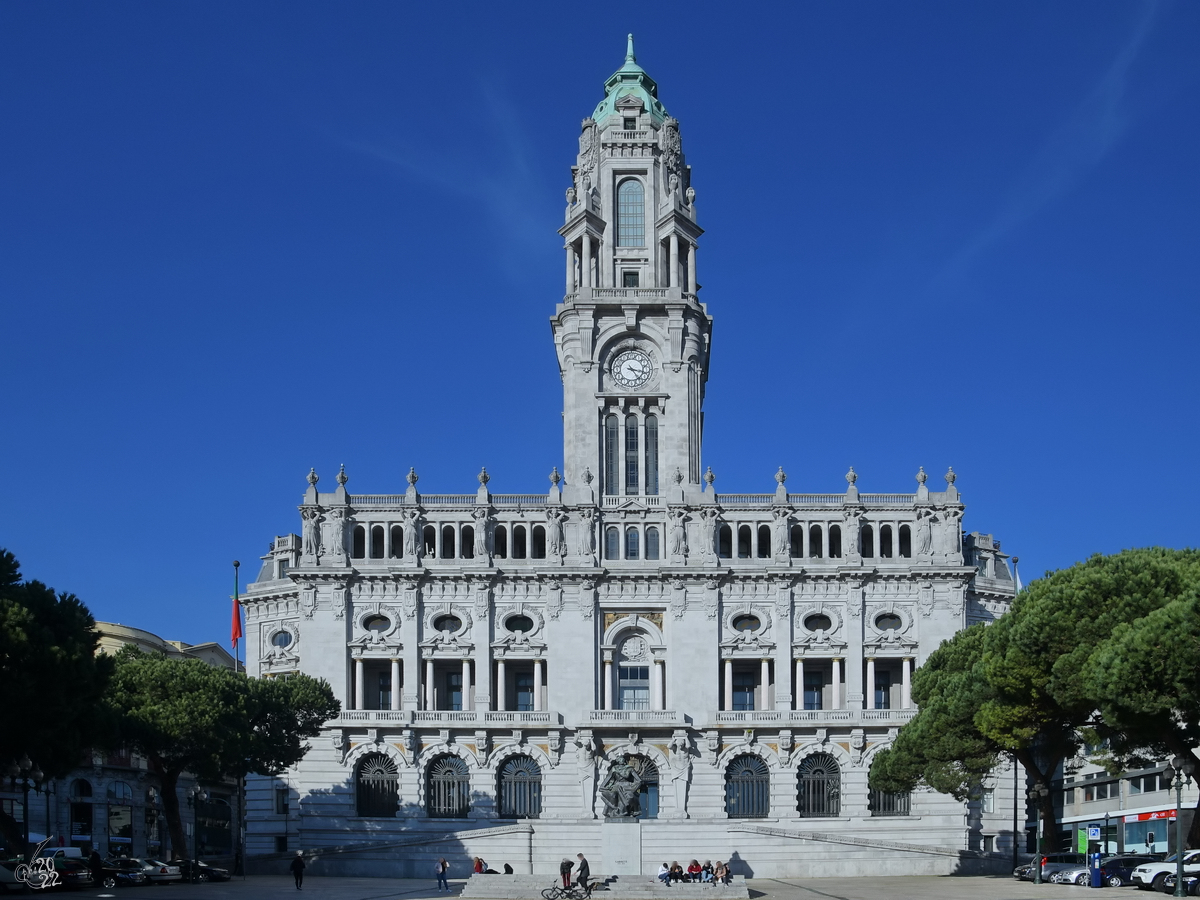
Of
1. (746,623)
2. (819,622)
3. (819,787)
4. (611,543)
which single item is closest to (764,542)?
(746,623)

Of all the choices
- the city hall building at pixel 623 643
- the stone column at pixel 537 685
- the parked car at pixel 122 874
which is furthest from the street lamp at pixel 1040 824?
the parked car at pixel 122 874

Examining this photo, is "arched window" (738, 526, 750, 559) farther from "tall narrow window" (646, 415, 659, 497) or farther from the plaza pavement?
the plaza pavement

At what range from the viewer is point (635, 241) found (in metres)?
120

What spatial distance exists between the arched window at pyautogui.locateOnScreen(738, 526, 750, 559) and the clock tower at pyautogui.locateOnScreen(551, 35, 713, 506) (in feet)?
15.1

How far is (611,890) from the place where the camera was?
233ft

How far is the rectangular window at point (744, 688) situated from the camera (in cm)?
10956

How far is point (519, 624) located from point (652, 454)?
15.5 meters

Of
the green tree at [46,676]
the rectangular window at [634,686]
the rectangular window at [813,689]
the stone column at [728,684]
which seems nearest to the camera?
the green tree at [46,676]

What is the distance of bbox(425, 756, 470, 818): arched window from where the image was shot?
343 feet

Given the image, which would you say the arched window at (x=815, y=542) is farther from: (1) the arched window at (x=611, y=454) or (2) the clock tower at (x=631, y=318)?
(1) the arched window at (x=611, y=454)

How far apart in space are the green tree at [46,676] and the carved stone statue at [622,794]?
97.2ft

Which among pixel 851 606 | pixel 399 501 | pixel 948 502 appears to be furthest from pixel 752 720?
pixel 399 501

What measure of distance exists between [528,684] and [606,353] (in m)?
24.4

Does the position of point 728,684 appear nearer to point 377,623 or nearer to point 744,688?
point 744,688
